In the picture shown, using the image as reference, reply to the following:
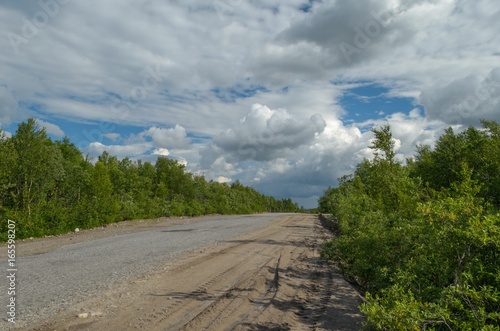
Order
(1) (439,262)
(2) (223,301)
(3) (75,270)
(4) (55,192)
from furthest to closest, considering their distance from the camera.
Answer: (4) (55,192) < (3) (75,270) < (2) (223,301) < (1) (439,262)

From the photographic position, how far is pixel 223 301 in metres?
7.80

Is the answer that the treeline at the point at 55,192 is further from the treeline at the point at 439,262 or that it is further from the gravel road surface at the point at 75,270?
the treeline at the point at 439,262

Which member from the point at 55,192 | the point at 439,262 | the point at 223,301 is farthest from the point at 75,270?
the point at 55,192

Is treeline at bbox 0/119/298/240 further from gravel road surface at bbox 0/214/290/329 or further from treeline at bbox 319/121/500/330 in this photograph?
treeline at bbox 319/121/500/330

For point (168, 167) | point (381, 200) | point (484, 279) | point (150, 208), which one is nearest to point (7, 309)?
point (484, 279)

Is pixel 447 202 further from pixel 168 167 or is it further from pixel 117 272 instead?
pixel 168 167

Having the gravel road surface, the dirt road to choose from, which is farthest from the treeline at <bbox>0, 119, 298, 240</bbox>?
the dirt road

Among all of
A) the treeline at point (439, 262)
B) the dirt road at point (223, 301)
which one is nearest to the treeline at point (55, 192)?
the dirt road at point (223, 301)

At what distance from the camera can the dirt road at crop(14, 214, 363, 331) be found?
654cm

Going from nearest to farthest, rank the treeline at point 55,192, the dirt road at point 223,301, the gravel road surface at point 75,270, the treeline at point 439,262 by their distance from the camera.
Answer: the treeline at point 439,262
the dirt road at point 223,301
the gravel road surface at point 75,270
the treeline at point 55,192

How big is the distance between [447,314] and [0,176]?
2501 cm

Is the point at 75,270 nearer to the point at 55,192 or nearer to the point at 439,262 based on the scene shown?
the point at 439,262

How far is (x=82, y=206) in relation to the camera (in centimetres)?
2698

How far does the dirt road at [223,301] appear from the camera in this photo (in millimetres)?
6535
